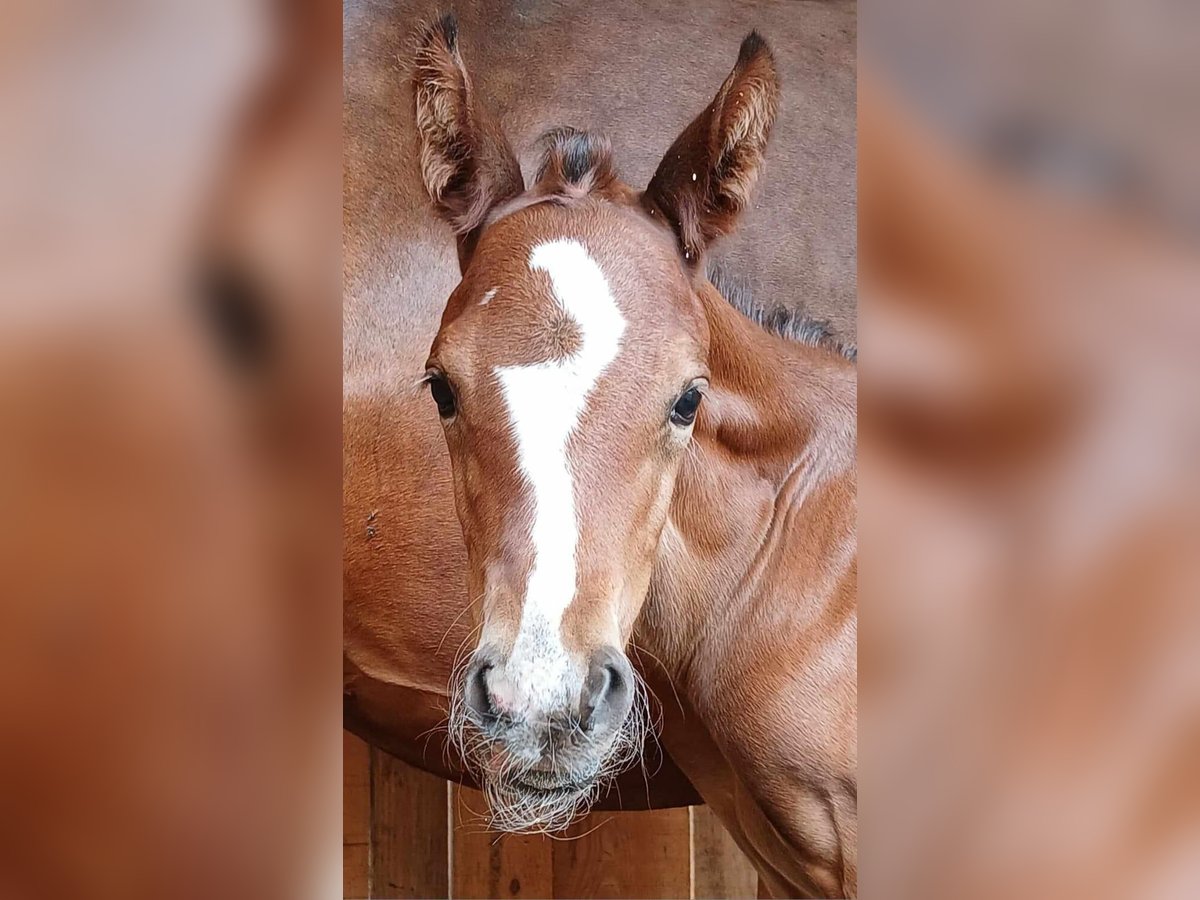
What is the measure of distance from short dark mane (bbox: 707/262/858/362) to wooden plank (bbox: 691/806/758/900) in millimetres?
600

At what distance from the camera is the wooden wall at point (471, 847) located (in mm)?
1182

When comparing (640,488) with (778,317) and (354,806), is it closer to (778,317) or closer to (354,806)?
(778,317)

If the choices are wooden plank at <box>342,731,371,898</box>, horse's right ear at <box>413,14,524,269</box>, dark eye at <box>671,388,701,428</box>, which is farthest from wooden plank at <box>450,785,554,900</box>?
horse's right ear at <box>413,14,524,269</box>

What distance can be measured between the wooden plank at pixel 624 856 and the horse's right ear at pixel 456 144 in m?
0.70

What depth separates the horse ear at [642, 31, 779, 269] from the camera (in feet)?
4.00

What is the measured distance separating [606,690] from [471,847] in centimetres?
27

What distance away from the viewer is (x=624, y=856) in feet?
3.97
